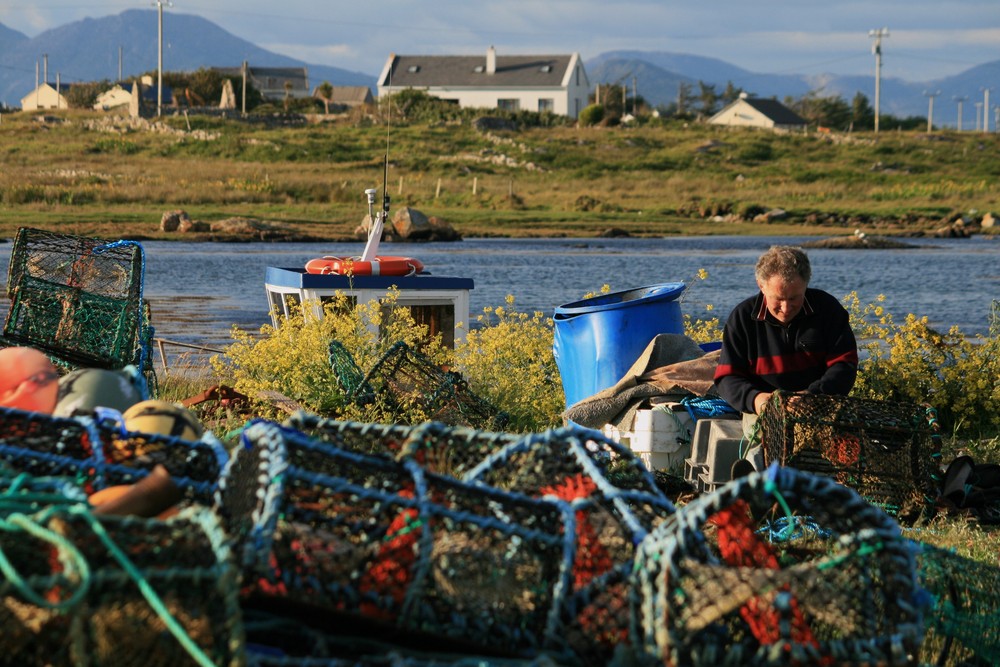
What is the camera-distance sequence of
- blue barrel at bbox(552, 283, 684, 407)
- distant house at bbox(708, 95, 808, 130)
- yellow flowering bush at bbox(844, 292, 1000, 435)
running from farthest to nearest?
1. distant house at bbox(708, 95, 808, 130)
2. yellow flowering bush at bbox(844, 292, 1000, 435)
3. blue barrel at bbox(552, 283, 684, 407)

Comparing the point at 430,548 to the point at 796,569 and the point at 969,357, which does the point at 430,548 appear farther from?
the point at 969,357

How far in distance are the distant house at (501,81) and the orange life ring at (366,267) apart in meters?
94.8

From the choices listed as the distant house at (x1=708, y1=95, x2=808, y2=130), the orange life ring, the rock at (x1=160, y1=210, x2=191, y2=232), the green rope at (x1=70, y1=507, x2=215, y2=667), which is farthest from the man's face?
the distant house at (x1=708, y1=95, x2=808, y2=130)

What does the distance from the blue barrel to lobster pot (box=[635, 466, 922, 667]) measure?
4507 millimetres

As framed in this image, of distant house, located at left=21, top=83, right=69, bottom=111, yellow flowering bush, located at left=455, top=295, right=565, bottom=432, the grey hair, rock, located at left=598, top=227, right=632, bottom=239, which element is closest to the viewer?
the grey hair

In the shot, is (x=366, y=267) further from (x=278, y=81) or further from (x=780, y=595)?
(x=278, y=81)

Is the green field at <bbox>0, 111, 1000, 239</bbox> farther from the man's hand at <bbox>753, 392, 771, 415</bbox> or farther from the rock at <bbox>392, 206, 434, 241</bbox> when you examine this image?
the man's hand at <bbox>753, 392, 771, 415</bbox>

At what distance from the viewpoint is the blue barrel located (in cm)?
755

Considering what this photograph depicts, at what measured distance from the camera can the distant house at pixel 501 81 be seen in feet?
346

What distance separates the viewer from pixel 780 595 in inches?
107

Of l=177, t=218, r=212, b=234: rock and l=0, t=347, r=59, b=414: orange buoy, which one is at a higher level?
l=177, t=218, r=212, b=234: rock

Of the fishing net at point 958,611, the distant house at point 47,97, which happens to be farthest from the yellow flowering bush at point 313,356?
the distant house at point 47,97

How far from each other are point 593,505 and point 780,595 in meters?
0.66

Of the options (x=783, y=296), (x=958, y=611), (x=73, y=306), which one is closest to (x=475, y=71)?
(x=73, y=306)
